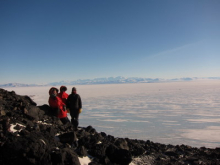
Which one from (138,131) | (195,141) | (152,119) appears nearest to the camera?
(195,141)

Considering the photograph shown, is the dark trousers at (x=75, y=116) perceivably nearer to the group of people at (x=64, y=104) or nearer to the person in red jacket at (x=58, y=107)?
the group of people at (x=64, y=104)

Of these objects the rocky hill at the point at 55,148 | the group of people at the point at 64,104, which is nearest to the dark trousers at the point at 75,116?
the group of people at the point at 64,104

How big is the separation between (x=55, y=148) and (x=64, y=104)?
83.2 inches

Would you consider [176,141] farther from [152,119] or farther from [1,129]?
[1,129]

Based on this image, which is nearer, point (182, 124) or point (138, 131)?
point (138, 131)

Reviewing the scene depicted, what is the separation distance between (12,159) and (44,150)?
0.50m

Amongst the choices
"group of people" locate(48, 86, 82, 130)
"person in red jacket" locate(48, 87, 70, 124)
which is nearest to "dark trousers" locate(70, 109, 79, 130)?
"group of people" locate(48, 86, 82, 130)

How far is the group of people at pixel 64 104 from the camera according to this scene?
5.31 m

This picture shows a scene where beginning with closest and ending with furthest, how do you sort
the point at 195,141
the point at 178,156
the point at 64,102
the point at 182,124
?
the point at 178,156 → the point at 64,102 → the point at 195,141 → the point at 182,124

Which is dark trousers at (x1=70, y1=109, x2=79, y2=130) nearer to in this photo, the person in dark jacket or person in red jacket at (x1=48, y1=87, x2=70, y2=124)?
the person in dark jacket

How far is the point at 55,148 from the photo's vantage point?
11.2 ft

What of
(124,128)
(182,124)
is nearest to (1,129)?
(124,128)

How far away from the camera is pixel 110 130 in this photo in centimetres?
843

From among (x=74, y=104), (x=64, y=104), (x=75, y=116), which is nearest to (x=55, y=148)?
(x=64, y=104)
